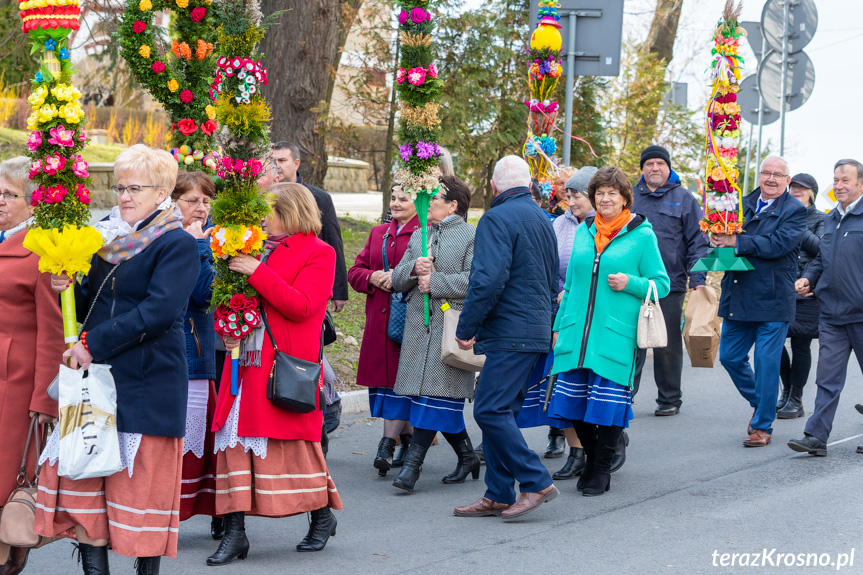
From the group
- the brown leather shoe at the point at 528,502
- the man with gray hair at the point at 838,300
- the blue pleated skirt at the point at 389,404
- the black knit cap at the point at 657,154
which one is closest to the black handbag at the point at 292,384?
the brown leather shoe at the point at 528,502

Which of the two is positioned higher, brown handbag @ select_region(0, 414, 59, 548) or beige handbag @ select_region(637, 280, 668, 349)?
beige handbag @ select_region(637, 280, 668, 349)

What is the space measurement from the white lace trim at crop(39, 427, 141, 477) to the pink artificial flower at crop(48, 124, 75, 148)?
1.22 metres

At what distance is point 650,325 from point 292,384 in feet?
8.53

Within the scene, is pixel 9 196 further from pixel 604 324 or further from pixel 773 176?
pixel 773 176

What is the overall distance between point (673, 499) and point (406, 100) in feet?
10.5

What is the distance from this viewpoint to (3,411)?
458 centimetres

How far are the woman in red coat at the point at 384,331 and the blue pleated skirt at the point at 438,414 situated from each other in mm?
281

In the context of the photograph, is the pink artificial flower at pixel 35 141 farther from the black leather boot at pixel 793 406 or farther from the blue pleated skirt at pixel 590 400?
the black leather boot at pixel 793 406

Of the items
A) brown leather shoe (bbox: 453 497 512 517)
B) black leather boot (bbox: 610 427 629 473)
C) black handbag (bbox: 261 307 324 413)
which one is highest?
black handbag (bbox: 261 307 324 413)

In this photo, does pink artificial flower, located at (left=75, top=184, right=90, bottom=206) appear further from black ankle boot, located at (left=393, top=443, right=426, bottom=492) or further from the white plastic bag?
black ankle boot, located at (left=393, top=443, right=426, bottom=492)

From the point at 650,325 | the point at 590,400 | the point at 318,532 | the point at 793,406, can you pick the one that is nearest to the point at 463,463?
the point at 590,400

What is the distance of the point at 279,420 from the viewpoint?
203 inches

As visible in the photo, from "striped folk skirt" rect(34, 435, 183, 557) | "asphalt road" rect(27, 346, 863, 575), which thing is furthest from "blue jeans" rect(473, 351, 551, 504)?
"striped folk skirt" rect(34, 435, 183, 557)

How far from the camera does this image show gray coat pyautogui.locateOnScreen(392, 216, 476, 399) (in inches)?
271
